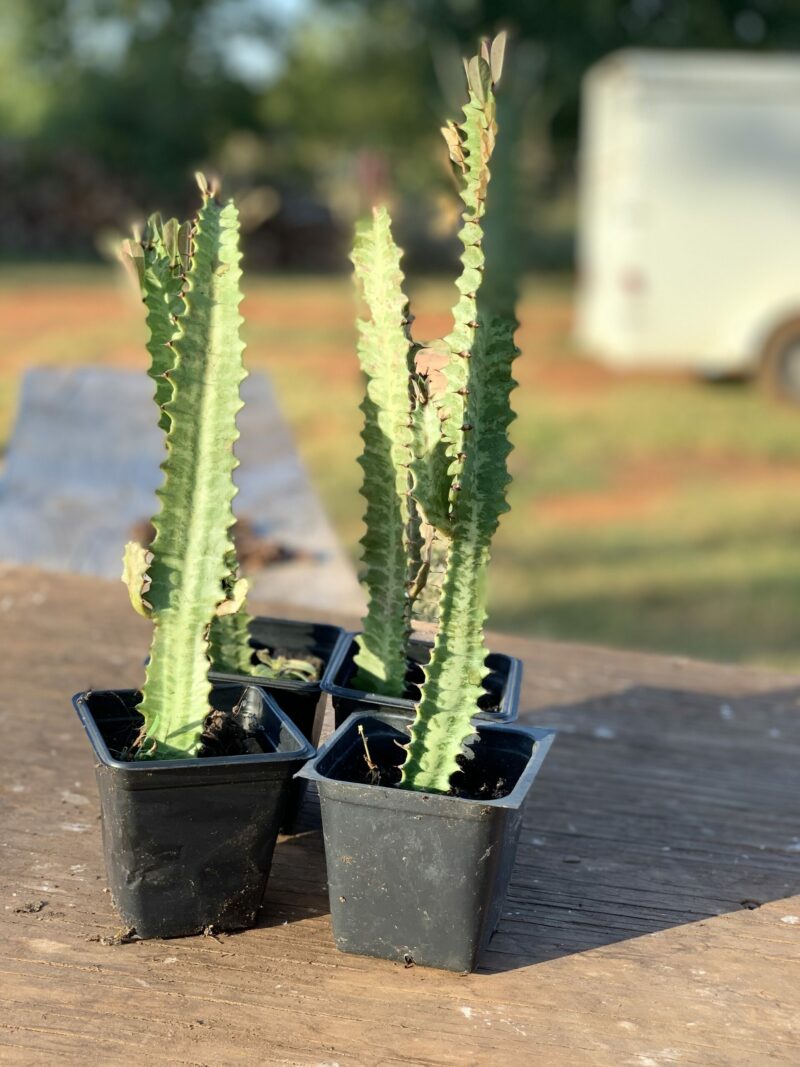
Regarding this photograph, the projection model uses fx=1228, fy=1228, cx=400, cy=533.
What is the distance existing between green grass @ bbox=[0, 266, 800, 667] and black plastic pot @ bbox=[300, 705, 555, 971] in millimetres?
4288

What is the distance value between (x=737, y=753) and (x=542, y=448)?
291 inches

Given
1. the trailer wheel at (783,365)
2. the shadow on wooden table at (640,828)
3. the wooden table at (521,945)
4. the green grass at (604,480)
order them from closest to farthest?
the wooden table at (521,945) < the shadow on wooden table at (640,828) < the green grass at (604,480) < the trailer wheel at (783,365)

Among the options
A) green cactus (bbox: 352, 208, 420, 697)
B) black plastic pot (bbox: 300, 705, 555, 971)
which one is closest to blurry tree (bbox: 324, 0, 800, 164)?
green cactus (bbox: 352, 208, 420, 697)

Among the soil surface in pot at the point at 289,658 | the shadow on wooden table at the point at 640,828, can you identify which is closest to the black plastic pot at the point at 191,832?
the shadow on wooden table at the point at 640,828

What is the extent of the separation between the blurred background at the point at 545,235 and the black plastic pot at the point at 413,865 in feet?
3.29

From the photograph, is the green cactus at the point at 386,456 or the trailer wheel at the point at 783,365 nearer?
the green cactus at the point at 386,456

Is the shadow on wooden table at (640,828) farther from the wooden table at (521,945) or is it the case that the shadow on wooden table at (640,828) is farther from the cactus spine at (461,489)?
the cactus spine at (461,489)

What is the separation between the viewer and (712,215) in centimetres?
1105

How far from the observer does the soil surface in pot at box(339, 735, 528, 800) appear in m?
2.12

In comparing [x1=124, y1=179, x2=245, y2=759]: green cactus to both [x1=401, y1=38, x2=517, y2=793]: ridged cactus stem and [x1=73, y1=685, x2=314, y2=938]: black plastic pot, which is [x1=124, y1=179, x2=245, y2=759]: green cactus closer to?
[x1=73, y1=685, x2=314, y2=938]: black plastic pot

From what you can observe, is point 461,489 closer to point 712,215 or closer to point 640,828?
point 640,828

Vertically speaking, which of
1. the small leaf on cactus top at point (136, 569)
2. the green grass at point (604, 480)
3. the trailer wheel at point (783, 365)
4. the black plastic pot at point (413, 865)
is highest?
the small leaf on cactus top at point (136, 569)

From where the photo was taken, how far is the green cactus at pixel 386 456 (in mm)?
2070

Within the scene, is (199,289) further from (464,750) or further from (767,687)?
(767,687)
